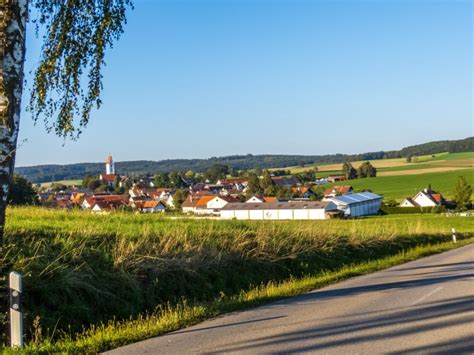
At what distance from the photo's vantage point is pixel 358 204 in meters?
83.3

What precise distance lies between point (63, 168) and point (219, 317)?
522 ft

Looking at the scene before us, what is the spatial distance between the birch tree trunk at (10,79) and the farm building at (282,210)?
6493 centimetres

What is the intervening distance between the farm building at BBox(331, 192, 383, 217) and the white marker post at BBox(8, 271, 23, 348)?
71837 millimetres

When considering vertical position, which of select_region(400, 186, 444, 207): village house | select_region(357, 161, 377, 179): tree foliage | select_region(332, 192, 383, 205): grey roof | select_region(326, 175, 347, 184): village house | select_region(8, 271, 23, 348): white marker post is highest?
select_region(8, 271, 23, 348): white marker post

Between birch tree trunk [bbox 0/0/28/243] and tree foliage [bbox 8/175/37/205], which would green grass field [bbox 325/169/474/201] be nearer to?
tree foliage [bbox 8/175/37/205]

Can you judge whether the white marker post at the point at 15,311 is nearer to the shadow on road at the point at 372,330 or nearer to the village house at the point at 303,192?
the shadow on road at the point at 372,330

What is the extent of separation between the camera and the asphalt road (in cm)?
669

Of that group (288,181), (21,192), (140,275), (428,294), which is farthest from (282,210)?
(140,275)

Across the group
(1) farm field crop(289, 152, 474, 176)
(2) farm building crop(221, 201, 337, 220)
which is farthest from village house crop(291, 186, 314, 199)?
(1) farm field crop(289, 152, 474, 176)

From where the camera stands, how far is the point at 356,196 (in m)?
A: 89.8

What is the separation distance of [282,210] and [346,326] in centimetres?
6779

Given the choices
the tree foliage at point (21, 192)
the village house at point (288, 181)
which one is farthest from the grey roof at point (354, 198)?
the tree foliage at point (21, 192)

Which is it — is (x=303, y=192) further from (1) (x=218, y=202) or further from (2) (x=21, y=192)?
(2) (x=21, y=192)

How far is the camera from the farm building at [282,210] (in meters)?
73.4
